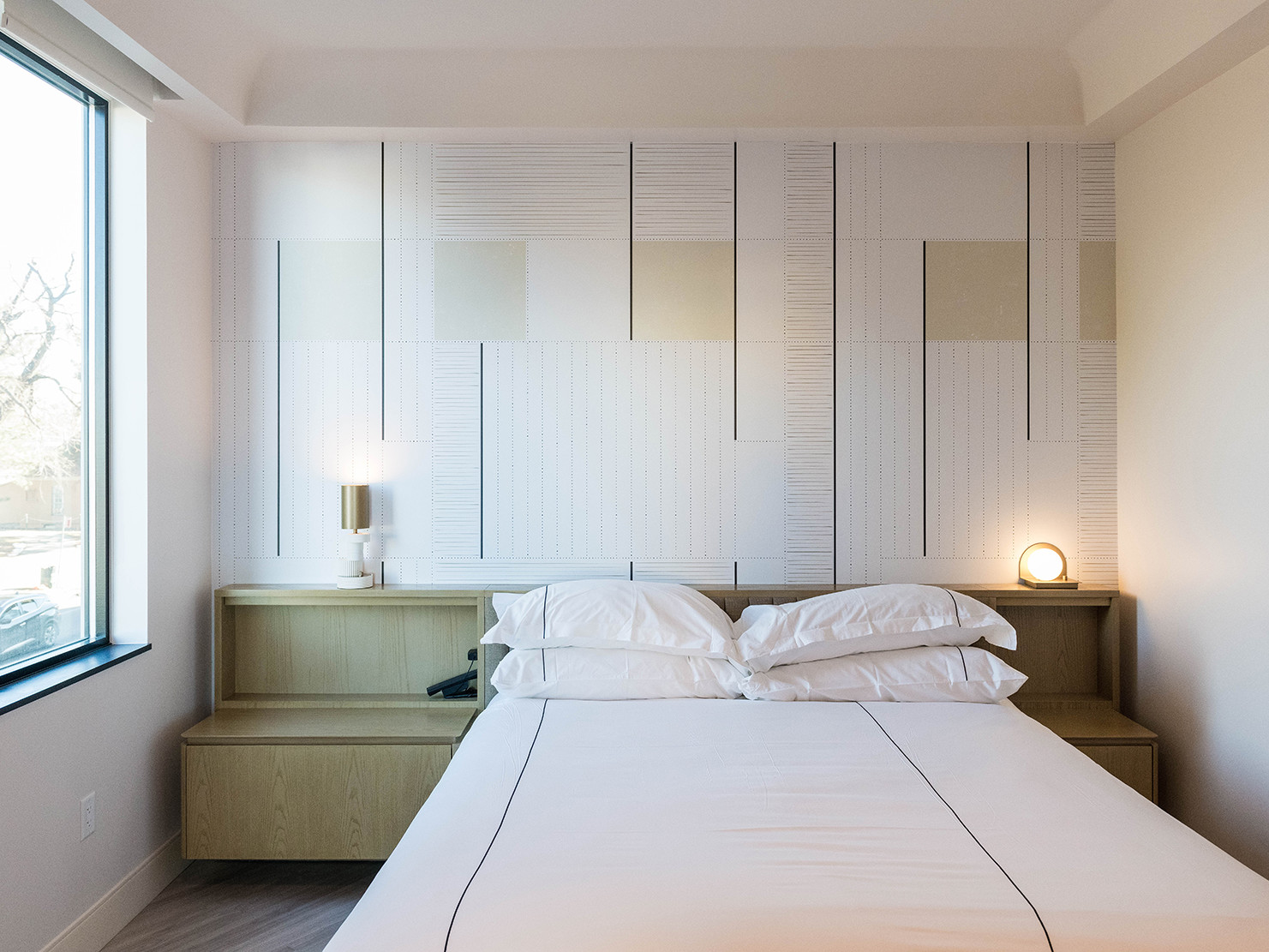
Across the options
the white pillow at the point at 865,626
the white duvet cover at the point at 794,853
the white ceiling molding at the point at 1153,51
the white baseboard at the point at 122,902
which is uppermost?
the white ceiling molding at the point at 1153,51

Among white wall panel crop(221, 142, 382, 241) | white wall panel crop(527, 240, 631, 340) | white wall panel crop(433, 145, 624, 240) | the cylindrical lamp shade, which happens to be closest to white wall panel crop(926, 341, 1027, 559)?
white wall panel crop(527, 240, 631, 340)

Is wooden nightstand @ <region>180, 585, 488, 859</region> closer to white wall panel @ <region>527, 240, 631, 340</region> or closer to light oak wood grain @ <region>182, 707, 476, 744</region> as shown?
light oak wood grain @ <region>182, 707, 476, 744</region>

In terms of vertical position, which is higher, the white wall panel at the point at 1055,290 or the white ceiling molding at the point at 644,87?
the white ceiling molding at the point at 644,87

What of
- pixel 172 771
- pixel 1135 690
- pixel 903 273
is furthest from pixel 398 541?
pixel 1135 690

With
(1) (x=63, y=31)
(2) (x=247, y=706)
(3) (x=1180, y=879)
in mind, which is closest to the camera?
(3) (x=1180, y=879)

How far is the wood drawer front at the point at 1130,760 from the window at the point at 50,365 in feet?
10.3

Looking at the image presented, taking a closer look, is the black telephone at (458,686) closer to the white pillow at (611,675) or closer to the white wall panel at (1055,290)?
the white pillow at (611,675)

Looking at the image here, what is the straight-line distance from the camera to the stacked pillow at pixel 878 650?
2402mm

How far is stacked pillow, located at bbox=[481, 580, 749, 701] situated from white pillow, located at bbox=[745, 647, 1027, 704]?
0.12 m

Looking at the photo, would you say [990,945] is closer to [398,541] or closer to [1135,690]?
[1135,690]

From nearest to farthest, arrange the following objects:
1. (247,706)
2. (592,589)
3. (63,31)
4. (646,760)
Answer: (646,760), (63,31), (592,589), (247,706)

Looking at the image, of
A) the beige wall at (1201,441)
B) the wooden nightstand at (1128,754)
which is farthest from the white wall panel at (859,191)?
the wooden nightstand at (1128,754)

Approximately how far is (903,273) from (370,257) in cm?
198

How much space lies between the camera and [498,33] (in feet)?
8.70
